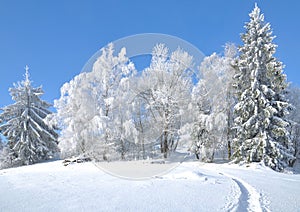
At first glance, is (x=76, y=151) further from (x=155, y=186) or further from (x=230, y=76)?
(x=230, y=76)

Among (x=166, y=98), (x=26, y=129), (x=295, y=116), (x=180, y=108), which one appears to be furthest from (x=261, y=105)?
(x=26, y=129)

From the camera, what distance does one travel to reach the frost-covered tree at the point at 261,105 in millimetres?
11344

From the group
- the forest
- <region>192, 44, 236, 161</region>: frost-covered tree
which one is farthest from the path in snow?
<region>192, 44, 236, 161</region>: frost-covered tree

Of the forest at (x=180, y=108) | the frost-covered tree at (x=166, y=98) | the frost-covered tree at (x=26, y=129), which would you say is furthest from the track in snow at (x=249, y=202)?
the frost-covered tree at (x=26, y=129)

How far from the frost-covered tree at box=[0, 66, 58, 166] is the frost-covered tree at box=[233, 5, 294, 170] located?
14768mm

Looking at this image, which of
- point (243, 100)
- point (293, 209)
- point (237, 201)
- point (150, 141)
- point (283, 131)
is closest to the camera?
point (293, 209)

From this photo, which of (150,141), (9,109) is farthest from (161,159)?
(9,109)

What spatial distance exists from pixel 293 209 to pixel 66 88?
12133mm

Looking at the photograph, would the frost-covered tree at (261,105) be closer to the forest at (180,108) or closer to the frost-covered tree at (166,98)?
the forest at (180,108)

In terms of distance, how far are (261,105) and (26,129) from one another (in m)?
17.6

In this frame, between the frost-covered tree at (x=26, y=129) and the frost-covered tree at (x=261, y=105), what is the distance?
14768 mm

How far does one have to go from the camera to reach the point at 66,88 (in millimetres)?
12477

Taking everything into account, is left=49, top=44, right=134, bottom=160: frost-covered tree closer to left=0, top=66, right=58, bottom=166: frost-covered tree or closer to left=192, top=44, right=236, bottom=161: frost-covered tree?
left=192, top=44, right=236, bottom=161: frost-covered tree

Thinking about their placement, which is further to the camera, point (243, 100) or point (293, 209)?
point (243, 100)
